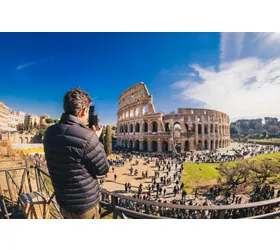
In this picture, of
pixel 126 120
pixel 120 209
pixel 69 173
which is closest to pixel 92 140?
pixel 69 173

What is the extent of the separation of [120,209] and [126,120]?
24.3 feet

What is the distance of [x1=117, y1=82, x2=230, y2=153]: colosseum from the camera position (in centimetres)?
645

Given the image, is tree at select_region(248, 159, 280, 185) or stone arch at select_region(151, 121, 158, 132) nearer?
tree at select_region(248, 159, 280, 185)

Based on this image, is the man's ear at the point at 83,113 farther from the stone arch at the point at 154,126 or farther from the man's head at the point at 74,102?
the stone arch at the point at 154,126

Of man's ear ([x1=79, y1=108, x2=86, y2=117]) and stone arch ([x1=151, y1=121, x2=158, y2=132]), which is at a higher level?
stone arch ([x1=151, y1=121, x2=158, y2=132])

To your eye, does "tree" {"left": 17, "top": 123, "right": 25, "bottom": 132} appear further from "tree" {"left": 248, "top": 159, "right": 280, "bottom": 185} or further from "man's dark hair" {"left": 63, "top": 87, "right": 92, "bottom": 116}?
"tree" {"left": 248, "top": 159, "right": 280, "bottom": 185}

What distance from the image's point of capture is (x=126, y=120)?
29.0 ft

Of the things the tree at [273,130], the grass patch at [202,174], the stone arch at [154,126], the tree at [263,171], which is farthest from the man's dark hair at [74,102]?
the stone arch at [154,126]

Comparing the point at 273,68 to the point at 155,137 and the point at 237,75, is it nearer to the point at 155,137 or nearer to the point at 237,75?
the point at 237,75

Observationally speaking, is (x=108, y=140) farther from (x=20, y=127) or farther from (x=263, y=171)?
(x=20, y=127)

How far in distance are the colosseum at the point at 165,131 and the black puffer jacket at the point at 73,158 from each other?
4881 millimetres

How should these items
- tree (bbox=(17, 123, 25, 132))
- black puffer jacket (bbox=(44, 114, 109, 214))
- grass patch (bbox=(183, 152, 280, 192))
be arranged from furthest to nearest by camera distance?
tree (bbox=(17, 123, 25, 132)), grass patch (bbox=(183, 152, 280, 192)), black puffer jacket (bbox=(44, 114, 109, 214))

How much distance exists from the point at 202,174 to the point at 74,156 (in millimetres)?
4559

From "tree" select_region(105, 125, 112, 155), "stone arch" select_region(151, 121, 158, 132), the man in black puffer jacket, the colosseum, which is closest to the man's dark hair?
the man in black puffer jacket
